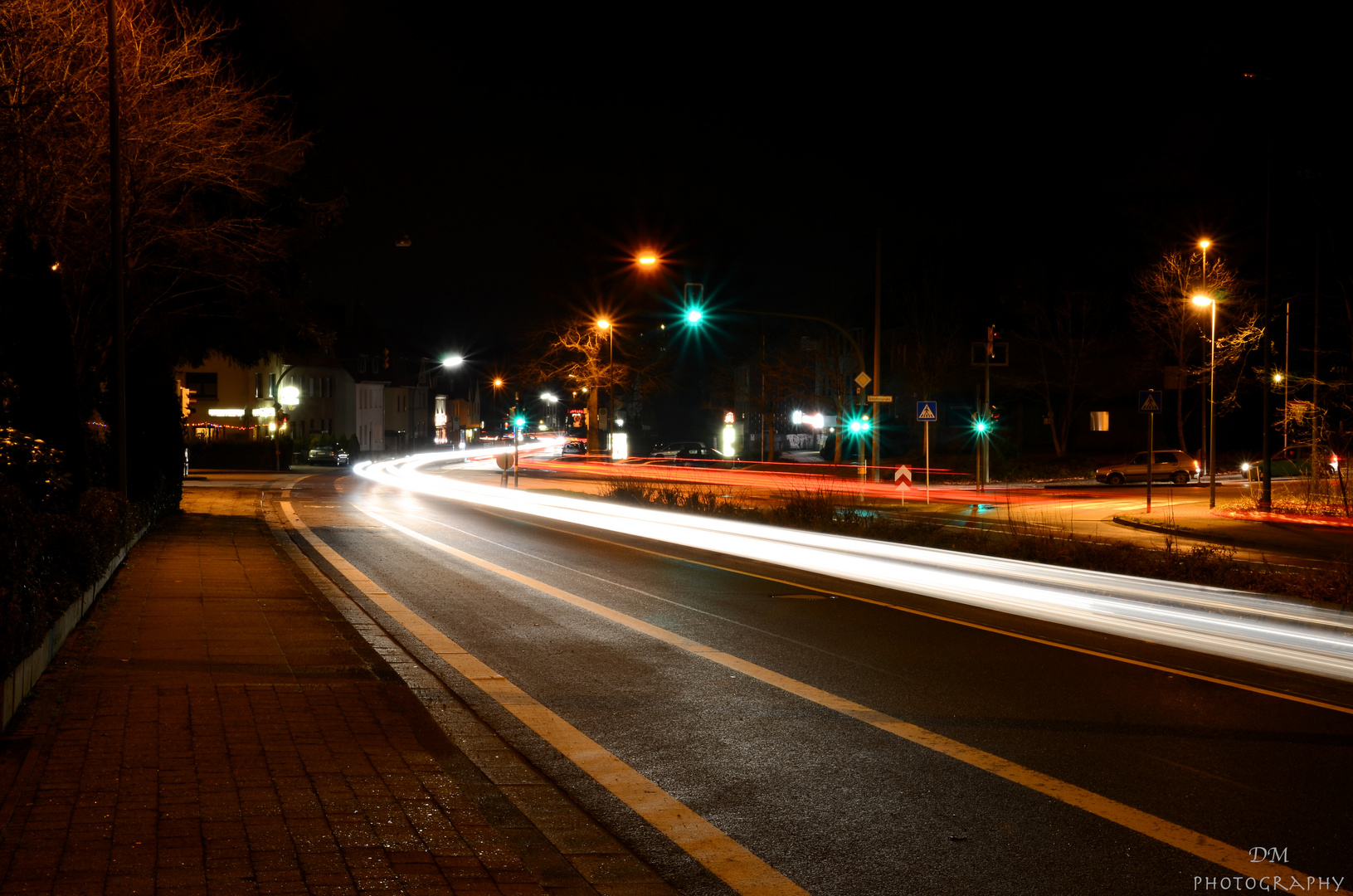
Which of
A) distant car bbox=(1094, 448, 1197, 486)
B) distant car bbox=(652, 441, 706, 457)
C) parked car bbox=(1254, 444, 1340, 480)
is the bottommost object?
distant car bbox=(1094, 448, 1197, 486)

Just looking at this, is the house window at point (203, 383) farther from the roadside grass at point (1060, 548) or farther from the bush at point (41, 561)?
the bush at point (41, 561)

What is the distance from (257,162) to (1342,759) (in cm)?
1789

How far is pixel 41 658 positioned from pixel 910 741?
5.84 m

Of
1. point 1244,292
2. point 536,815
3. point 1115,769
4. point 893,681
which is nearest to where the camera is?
point 536,815

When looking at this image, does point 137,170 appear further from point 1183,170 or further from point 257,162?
point 1183,170

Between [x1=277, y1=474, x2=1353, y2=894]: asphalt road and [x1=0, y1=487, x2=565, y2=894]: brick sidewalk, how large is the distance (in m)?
0.76

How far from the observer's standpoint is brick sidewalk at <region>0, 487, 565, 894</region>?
436cm

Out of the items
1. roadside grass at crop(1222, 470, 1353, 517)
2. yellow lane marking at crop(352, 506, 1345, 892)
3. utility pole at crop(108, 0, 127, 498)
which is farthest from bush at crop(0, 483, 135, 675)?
roadside grass at crop(1222, 470, 1353, 517)

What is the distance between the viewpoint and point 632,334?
59.8 m

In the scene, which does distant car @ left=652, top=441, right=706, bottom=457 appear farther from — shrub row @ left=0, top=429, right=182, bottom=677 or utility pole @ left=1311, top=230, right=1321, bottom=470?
shrub row @ left=0, top=429, right=182, bottom=677

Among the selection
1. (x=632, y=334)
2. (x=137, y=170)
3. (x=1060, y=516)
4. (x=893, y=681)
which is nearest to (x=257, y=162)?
(x=137, y=170)

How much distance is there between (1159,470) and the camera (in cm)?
4319

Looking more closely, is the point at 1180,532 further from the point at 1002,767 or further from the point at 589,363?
the point at 589,363

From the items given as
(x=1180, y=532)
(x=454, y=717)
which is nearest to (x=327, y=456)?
(x=1180, y=532)
